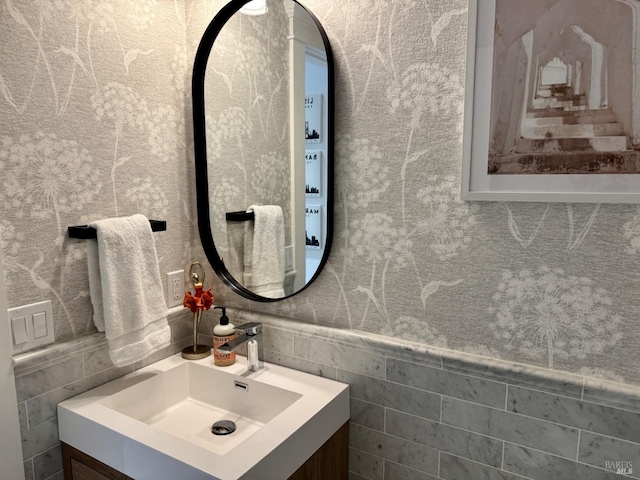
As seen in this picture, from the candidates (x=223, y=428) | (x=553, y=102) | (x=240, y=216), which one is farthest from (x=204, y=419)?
(x=553, y=102)

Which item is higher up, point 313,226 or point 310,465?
point 313,226

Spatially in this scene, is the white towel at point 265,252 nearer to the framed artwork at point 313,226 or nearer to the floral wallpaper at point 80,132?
the framed artwork at point 313,226

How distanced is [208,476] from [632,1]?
4.13 feet

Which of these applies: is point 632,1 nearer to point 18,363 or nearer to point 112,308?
point 112,308

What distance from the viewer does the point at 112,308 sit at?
4.05 feet

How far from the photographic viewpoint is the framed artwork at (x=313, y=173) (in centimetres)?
129

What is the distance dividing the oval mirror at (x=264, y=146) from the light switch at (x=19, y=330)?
571mm

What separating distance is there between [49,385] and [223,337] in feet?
1.54

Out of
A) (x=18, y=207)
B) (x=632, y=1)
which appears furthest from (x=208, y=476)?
(x=632, y=1)

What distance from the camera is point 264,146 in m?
1.41

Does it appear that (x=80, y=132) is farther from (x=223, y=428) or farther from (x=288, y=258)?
(x=223, y=428)

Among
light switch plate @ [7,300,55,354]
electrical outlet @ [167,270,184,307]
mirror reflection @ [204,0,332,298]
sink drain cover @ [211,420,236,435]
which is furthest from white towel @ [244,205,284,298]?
light switch plate @ [7,300,55,354]

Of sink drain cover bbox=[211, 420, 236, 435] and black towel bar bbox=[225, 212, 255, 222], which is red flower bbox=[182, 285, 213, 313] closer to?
black towel bar bbox=[225, 212, 255, 222]

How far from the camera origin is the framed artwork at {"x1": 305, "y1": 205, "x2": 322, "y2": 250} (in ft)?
4.31
